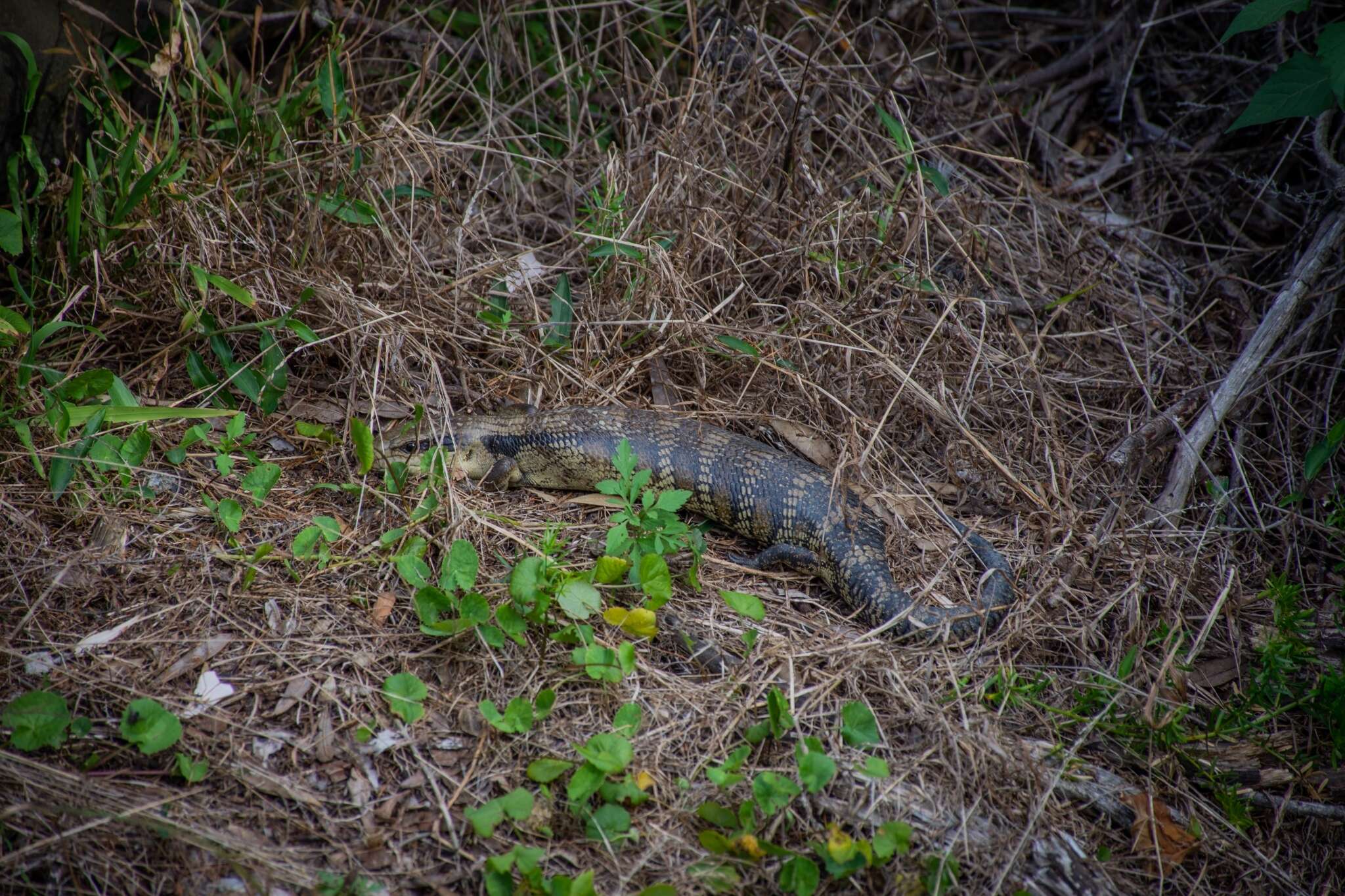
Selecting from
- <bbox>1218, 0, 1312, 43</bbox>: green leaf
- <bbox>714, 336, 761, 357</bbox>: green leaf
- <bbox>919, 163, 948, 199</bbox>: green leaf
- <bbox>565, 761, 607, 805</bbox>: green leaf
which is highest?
<bbox>1218, 0, 1312, 43</bbox>: green leaf

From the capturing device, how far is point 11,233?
3.48 metres

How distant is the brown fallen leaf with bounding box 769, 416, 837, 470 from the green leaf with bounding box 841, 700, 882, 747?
1571 millimetres

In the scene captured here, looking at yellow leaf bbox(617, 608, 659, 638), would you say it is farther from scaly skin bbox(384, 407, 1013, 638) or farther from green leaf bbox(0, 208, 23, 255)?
green leaf bbox(0, 208, 23, 255)

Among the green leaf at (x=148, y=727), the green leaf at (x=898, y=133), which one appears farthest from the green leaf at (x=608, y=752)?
the green leaf at (x=898, y=133)

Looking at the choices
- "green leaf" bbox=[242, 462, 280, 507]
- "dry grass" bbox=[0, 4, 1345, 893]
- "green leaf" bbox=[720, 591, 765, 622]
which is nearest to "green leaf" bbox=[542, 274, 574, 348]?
"dry grass" bbox=[0, 4, 1345, 893]

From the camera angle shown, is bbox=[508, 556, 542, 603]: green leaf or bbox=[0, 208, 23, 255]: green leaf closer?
bbox=[508, 556, 542, 603]: green leaf

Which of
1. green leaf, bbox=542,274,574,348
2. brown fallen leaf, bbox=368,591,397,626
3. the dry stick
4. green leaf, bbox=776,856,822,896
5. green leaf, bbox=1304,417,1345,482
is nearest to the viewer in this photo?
green leaf, bbox=776,856,822,896

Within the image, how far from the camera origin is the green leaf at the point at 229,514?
10.7 ft

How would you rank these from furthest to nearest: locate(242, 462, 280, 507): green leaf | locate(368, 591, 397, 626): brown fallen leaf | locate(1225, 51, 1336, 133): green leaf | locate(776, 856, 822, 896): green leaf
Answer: locate(1225, 51, 1336, 133): green leaf, locate(242, 462, 280, 507): green leaf, locate(368, 591, 397, 626): brown fallen leaf, locate(776, 856, 822, 896): green leaf

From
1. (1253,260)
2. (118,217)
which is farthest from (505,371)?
(1253,260)

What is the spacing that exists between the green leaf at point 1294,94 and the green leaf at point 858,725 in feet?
10.5

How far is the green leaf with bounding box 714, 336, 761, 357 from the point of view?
13.5 feet

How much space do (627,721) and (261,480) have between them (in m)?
1.85

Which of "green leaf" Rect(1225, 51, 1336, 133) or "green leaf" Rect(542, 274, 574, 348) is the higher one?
"green leaf" Rect(1225, 51, 1336, 133)
